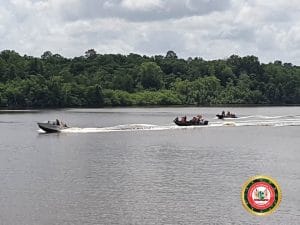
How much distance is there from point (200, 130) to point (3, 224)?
6096 centimetres

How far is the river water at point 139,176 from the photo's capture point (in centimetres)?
3080

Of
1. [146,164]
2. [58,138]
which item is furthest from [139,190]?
[58,138]

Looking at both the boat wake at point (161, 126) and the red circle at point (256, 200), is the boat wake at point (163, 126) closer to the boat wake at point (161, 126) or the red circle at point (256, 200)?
the boat wake at point (161, 126)

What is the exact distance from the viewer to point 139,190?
36.9m

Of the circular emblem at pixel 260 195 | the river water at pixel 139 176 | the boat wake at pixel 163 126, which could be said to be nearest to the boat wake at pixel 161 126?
the boat wake at pixel 163 126

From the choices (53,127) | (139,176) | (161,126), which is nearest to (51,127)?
(53,127)

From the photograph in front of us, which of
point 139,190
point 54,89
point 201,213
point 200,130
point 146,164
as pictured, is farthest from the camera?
point 54,89

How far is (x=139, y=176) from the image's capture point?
4256 cm

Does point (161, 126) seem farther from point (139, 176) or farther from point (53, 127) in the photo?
point (139, 176)

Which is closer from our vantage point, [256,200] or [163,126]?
[256,200]

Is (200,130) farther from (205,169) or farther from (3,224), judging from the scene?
(3,224)

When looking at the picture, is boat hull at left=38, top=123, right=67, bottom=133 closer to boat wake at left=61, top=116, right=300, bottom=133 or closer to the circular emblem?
boat wake at left=61, top=116, right=300, bottom=133

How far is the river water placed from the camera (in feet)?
101

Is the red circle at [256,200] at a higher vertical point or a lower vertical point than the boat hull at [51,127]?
higher
